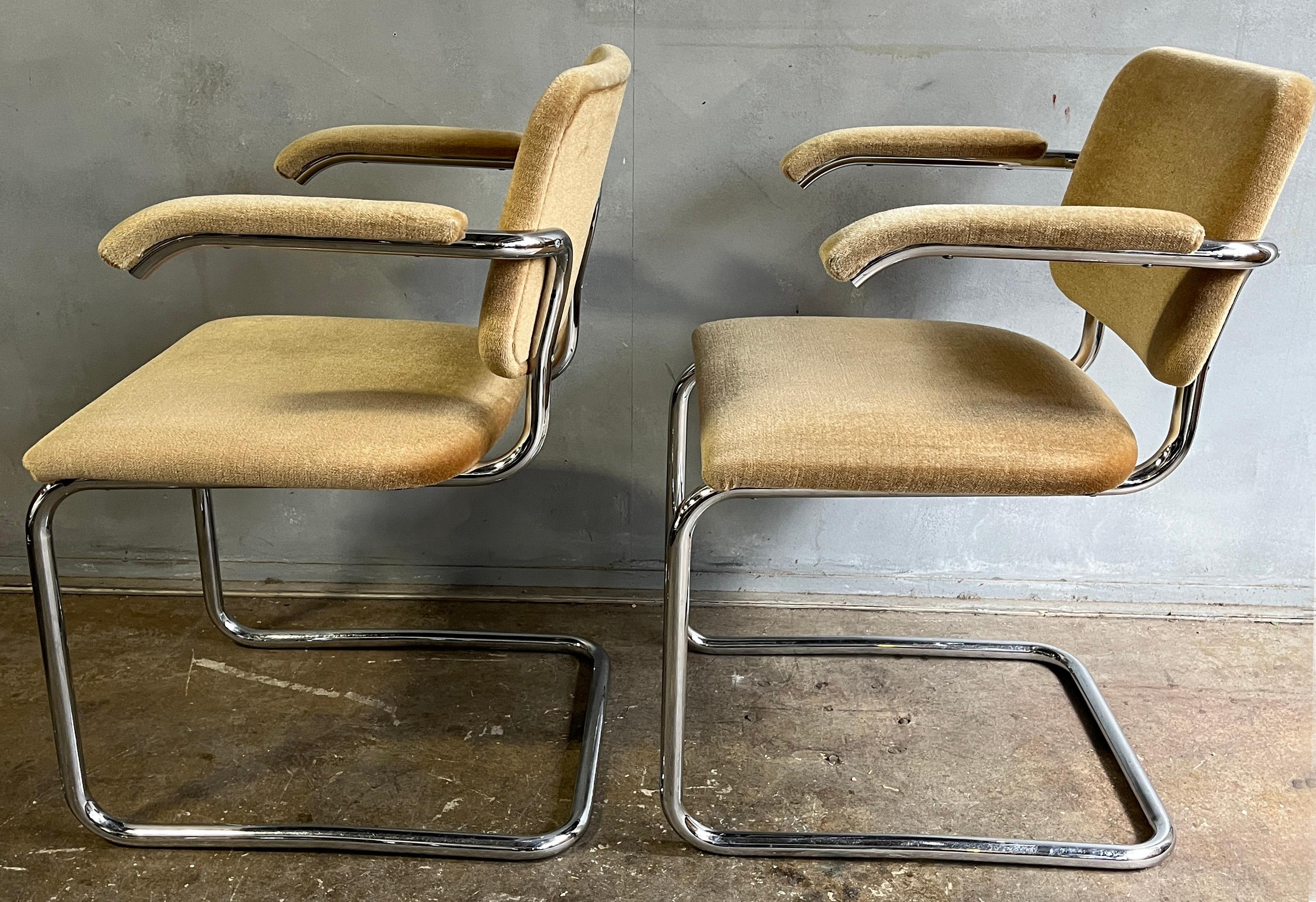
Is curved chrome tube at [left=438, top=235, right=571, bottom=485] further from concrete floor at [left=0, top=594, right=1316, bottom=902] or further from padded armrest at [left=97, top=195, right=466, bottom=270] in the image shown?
concrete floor at [left=0, top=594, right=1316, bottom=902]

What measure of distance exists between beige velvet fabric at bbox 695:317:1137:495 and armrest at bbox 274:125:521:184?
41 centimetres

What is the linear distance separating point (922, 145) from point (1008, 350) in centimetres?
29

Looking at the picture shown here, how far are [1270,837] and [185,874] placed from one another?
1.26 metres

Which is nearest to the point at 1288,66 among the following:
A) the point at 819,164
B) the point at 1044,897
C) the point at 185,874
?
the point at 819,164

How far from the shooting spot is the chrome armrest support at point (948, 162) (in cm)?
148

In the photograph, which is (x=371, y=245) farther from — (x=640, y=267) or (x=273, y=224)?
(x=640, y=267)

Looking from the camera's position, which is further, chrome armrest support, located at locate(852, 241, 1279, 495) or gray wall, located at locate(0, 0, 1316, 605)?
gray wall, located at locate(0, 0, 1316, 605)

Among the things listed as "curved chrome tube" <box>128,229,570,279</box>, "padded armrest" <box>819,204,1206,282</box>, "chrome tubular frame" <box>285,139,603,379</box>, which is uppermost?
"padded armrest" <box>819,204,1206,282</box>

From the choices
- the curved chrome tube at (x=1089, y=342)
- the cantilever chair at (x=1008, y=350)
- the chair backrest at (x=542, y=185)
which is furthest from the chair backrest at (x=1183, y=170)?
the chair backrest at (x=542, y=185)

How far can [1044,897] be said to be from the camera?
1.28 metres

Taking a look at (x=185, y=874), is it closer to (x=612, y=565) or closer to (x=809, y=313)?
(x=612, y=565)

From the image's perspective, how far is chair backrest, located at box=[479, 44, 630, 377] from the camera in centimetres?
103

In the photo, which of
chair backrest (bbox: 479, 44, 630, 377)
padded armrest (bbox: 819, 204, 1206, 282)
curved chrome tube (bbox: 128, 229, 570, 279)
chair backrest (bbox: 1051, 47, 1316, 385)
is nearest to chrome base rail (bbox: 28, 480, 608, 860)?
curved chrome tube (bbox: 128, 229, 570, 279)

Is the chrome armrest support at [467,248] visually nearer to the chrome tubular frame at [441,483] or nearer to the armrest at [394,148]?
the chrome tubular frame at [441,483]
